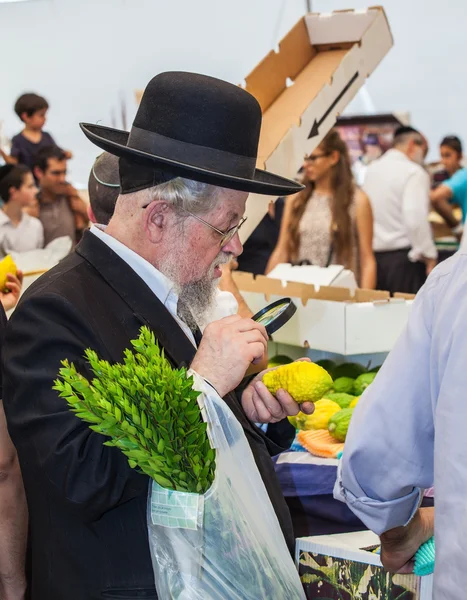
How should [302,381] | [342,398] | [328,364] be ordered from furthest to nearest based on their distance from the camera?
[328,364] < [342,398] < [302,381]

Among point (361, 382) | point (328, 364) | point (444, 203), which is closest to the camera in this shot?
point (361, 382)

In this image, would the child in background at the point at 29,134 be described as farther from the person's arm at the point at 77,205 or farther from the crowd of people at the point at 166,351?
the crowd of people at the point at 166,351

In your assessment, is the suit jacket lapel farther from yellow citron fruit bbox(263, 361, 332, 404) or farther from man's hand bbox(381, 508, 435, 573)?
man's hand bbox(381, 508, 435, 573)

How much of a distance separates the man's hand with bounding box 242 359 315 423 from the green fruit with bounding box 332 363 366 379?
123cm

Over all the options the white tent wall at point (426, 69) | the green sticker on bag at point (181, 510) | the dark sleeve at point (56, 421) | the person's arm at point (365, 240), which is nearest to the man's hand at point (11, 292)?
the dark sleeve at point (56, 421)

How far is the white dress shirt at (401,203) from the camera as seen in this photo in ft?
20.0

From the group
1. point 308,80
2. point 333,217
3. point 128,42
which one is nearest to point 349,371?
point 308,80

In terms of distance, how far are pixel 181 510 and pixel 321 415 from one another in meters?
1.23

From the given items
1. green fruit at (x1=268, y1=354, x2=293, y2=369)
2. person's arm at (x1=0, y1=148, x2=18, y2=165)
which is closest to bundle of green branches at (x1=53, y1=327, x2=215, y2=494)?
green fruit at (x1=268, y1=354, x2=293, y2=369)

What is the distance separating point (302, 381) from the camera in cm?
178

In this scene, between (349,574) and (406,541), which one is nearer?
(406,541)

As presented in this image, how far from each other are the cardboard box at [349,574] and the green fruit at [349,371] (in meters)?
1.09

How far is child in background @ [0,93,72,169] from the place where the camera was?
658cm

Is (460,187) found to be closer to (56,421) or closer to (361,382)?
(361,382)
